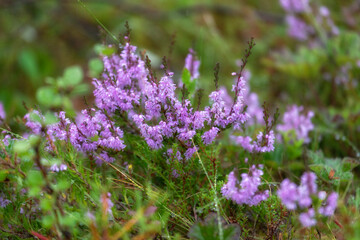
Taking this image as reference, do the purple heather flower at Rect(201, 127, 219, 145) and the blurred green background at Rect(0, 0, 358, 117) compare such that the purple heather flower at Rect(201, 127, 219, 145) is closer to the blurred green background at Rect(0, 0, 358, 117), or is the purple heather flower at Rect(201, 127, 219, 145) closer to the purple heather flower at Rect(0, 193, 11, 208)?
the purple heather flower at Rect(0, 193, 11, 208)

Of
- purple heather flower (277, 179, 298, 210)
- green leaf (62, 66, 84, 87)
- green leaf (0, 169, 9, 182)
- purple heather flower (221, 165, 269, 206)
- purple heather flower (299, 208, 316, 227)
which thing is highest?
green leaf (62, 66, 84, 87)

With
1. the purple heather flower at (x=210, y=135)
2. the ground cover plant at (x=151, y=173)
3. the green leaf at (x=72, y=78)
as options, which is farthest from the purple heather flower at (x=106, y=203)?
the green leaf at (x=72, y=78)

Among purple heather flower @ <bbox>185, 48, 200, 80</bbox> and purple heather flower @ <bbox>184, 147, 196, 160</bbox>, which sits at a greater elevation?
purple heather flower @ <bbox>185, 48, 200, 80</bbox>

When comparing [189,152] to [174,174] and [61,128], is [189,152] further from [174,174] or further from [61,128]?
[61,128]

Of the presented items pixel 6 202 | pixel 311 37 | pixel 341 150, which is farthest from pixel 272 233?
pixel 311 37

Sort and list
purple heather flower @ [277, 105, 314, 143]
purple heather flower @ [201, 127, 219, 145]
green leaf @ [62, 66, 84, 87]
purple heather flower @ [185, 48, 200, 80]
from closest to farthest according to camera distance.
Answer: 1. purple heather flower @ [201, 127, 219, 145]
2. green leaf @ [62, 66, 84, 87]
3. purple heather flower @ [185, 48, 200, 80]
4. purple heather flower @ [277, 105, 314, 143]

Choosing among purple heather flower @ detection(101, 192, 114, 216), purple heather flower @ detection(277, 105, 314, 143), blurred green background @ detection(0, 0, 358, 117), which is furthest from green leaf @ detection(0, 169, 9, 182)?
blurred green background @ detection(0, 0, 358, 117)

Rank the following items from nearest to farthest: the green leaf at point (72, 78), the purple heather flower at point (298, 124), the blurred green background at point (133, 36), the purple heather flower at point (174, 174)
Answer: the purple heather flower at point (174, 174), the green leaf at point (72, 78), the purple heather flower at point (298, 124), the blurred green background at point (133, 36)

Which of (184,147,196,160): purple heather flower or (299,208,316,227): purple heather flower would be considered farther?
(184,147,196,160): purple heather flower

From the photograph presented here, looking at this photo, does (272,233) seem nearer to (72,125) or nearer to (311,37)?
(72,125)

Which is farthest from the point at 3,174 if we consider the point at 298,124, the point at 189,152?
the point at 298,124

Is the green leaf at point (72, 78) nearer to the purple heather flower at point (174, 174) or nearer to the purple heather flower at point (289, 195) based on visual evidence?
the purple heather flower at point (174, 174)
